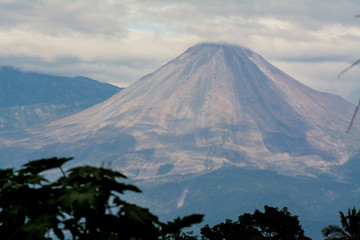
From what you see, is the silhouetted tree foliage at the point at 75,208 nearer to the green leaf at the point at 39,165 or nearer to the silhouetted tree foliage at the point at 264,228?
the green leaf at the point at 39,165

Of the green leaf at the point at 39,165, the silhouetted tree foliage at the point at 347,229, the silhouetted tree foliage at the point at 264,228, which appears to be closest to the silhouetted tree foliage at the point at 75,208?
the green leaf at the point at 39,165

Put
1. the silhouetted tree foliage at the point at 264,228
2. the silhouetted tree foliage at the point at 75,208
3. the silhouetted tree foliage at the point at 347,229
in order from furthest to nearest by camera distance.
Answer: the silhouetted tree foliage at the point at 264,228 < the silhouetted tree foliage at the point at 347,229 < the silhouetted tree foliage at the point at 75,208

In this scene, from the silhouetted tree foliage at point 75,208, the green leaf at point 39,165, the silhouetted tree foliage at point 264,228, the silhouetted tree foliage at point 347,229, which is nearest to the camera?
the silhouetted tree foliage at point 75,208

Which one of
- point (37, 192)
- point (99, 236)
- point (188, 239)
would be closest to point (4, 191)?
point (37, 192)

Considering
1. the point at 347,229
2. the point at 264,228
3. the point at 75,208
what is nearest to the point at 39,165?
the point at 75,208

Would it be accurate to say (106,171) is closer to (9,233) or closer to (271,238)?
(9,233)

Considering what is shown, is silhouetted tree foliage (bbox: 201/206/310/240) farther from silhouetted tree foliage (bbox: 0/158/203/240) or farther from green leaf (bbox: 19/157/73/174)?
silhouetted tree foliage (bbox: 0/158/203/240)
